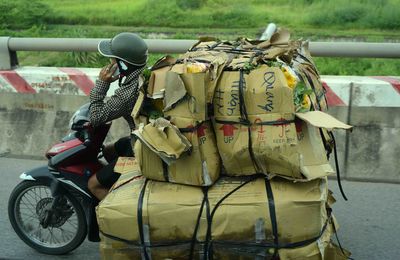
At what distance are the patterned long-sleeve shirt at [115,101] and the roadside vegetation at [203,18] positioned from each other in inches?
348

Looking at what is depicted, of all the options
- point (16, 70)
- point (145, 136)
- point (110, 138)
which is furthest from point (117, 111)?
point (16, 70)

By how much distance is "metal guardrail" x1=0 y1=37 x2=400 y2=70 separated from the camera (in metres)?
6.17

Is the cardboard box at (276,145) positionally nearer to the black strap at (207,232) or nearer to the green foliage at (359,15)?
the black strap at (207,232)

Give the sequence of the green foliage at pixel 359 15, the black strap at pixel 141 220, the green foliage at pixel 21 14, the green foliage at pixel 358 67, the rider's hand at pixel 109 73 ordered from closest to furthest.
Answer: the black strap at pixel 141 220 → the rider's hand at pixel 109 73 → the green foliage at pixel 358 67 → the green foliage at pixel 359 15 → the green foliage at pixel 21 14

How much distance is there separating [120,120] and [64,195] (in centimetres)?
235

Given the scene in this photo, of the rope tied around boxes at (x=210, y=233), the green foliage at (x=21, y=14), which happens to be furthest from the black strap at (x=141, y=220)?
the green foliage at (x=21, y=14)

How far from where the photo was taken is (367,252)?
4.50 meters

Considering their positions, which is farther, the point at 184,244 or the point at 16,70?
the point at 16,70

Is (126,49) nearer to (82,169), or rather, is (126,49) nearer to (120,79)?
(120,79)

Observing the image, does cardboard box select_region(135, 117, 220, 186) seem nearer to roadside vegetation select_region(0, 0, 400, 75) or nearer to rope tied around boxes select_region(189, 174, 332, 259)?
rope tied around boxes select_region(189, 174, 332, 259)

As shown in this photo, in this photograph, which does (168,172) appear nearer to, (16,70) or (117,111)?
(117,111)

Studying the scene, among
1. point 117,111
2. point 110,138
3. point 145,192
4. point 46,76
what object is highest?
point 117,111

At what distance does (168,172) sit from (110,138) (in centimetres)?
325

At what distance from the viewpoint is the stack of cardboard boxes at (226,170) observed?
10.8 ft
